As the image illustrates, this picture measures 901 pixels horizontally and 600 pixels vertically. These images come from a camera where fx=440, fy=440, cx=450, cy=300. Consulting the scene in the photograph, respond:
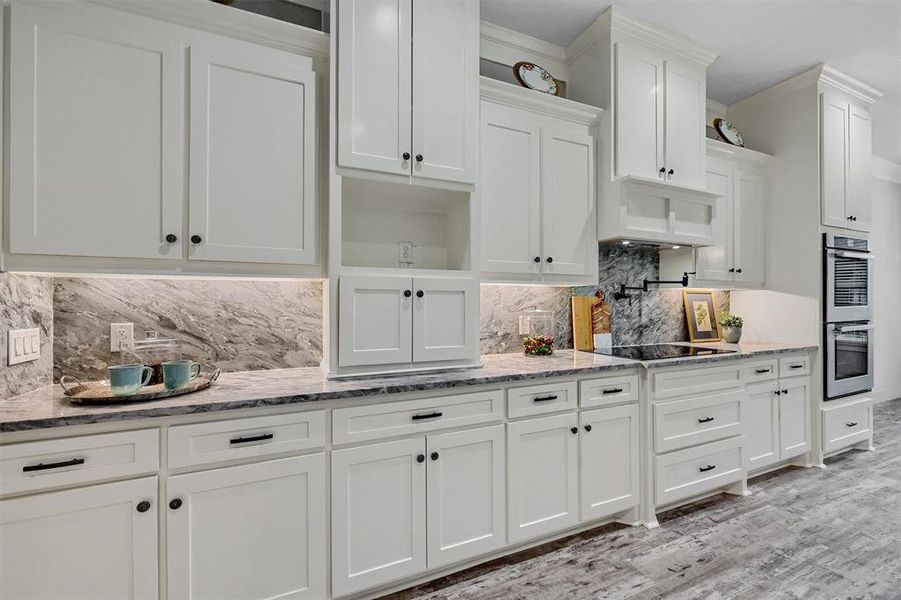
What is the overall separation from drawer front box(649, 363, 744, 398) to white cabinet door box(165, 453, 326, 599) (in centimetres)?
189

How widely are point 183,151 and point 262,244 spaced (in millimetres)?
456

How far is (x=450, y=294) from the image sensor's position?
2191 mm

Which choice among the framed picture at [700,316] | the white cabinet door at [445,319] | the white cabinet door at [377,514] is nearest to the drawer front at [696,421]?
the framed picture at [700,316]

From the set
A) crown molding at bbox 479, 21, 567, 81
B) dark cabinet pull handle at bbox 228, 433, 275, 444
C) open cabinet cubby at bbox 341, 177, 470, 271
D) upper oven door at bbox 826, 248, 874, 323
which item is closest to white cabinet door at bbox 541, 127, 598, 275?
open cabinet cubby at bbox 341, 177, 470, 271

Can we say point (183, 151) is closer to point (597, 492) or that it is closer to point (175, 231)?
point (175, 231)

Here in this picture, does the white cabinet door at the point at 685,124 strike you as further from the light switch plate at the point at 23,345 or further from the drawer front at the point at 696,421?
the light switch plate at the point at 23,345

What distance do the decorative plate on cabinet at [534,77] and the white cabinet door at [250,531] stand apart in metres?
2.39

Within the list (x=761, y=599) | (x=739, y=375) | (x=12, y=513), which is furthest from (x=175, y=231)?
(x=739, y=375)

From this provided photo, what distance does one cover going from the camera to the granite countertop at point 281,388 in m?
1.39

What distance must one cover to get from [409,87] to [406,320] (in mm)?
1117

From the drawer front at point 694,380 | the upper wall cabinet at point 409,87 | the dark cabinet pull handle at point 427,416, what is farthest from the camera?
the drawer front at point 694,380

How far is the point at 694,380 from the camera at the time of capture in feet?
8.75

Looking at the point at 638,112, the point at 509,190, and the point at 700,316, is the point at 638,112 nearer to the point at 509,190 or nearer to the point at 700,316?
the point at 509,190

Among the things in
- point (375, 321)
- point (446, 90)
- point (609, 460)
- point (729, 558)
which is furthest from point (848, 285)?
point (375, 321)
